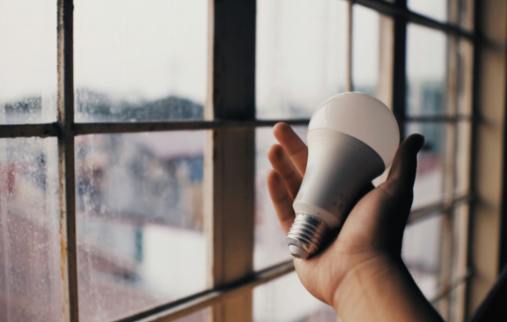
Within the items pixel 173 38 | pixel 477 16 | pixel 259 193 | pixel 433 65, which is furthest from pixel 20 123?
pixel 477 16

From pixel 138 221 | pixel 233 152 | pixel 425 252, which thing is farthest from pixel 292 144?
pixel 425 252

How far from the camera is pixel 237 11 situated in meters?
0.98

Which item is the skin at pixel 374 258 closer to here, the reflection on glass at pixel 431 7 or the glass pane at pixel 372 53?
the glass pane at pixel 372 53

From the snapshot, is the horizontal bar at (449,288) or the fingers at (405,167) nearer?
the fingers at (405,167)

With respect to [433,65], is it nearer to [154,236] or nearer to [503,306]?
[503,306]

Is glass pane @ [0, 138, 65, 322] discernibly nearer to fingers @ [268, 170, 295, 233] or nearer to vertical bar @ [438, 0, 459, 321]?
fingers @ [268, 170, 295, 233]

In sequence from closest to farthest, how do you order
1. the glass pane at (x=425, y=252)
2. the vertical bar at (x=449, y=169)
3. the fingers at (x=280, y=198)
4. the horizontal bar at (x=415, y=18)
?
1. the fingers at (x=280, y=198)
2. the horizontal bar at (x=415, y=18)
3. the glass pane at (x=425, y=252)
4. the vertical bar at (x=449, y=169)

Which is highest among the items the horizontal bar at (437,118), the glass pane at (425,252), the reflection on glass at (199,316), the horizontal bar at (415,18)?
the horizontal bar at (415,18)

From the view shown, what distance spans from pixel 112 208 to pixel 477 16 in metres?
1.91

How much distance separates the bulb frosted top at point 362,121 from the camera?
2.21 ft

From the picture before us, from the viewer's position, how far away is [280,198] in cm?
86

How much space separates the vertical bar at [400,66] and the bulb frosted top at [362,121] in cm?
93

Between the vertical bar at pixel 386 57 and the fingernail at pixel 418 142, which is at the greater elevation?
the vertical bar at pixel 386 57

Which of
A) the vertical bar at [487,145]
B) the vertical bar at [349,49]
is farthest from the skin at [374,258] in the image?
the vertical bar at [487,145]
